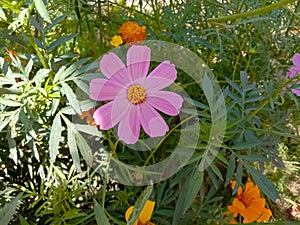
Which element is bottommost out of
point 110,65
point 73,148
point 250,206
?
point 250,206

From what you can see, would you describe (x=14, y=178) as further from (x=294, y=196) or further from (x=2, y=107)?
(x=294, y=196)

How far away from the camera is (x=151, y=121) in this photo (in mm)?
695

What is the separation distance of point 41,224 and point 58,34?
0.39 meters

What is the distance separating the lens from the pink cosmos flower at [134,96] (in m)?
0.69

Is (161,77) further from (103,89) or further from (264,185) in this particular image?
(264,185)

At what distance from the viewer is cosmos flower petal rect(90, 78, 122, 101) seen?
68 centimetres

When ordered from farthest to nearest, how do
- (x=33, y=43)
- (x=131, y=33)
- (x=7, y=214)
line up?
(x=131, y=33)
(x=33, y=43)
(x=7, y=214)

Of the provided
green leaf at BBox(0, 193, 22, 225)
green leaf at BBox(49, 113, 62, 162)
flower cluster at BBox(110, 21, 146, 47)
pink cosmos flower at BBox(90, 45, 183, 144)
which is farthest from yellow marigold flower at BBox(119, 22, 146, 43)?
green leaf at BBox(0, 193, 22, 225)

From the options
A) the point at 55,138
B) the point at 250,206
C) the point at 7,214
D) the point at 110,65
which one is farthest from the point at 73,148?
the point at 250,206

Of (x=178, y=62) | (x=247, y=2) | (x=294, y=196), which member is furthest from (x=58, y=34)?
(x=294, y=196)

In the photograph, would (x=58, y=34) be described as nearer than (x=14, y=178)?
No

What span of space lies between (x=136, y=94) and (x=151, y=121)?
44mm

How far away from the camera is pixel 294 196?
117 cm

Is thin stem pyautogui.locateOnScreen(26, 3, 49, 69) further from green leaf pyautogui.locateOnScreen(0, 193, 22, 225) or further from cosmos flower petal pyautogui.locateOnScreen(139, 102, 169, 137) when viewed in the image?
green leaf pyautogui.locateOnScreen(0, 193, 22, 225)
